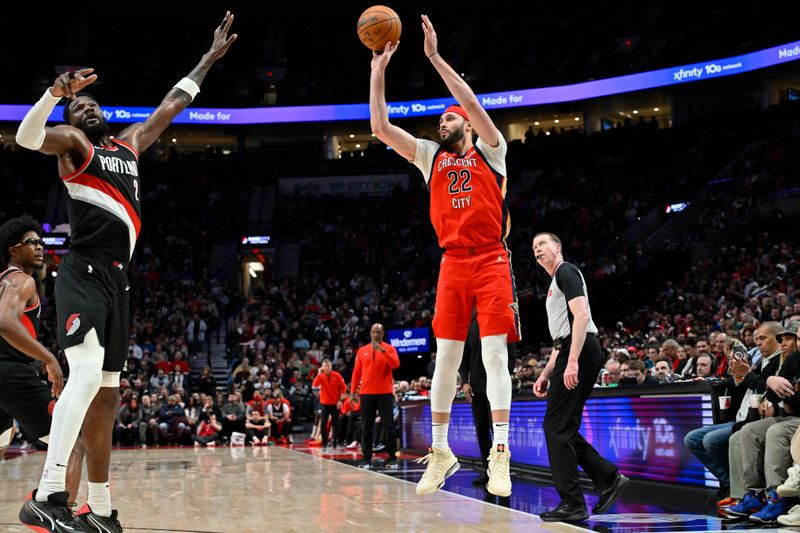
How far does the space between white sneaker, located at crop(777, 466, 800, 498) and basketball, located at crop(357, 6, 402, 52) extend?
12.1ft

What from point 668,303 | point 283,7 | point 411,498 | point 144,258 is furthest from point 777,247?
point 283,7

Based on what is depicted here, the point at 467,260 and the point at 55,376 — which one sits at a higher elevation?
the point at 467,260

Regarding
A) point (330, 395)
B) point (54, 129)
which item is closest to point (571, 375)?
point (54, 129)

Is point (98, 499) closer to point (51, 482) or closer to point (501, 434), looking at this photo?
point (51, 482)

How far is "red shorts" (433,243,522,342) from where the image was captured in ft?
16.8

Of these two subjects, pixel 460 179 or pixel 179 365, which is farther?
pixel 179 365

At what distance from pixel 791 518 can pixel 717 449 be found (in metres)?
1.22

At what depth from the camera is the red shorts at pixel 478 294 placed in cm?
513

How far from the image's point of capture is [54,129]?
14.4 ft

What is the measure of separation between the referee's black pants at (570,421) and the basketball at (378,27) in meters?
2.62

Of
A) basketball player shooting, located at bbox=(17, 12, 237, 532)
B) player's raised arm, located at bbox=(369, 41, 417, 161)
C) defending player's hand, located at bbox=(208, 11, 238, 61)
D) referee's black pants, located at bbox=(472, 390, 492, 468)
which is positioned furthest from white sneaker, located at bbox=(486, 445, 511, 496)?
referee's black pants, located at bbox=(472, 390, 492, 468)

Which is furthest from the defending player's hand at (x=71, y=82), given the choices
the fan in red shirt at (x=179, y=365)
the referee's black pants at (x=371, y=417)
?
the fan in red shirt at (x=179, y=365)

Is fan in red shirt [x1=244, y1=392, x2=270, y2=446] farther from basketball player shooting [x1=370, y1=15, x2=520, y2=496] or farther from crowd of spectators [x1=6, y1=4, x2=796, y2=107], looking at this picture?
crowd of spectators [x1=6, y1=4, x2=796, y2=107]

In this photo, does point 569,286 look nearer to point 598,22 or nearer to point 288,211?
point 288,211
